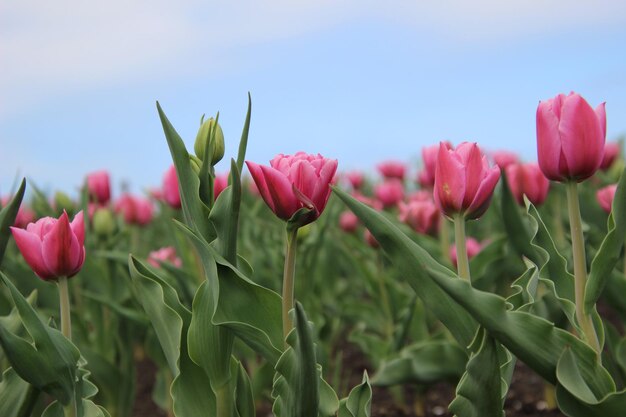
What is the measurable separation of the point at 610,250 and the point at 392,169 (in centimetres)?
310

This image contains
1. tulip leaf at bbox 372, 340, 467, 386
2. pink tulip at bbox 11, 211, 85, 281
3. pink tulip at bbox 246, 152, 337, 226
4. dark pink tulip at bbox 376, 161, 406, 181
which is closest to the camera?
pink tulip at bbox 246, 152, 337, 226

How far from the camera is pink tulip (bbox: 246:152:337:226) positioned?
3.66ft

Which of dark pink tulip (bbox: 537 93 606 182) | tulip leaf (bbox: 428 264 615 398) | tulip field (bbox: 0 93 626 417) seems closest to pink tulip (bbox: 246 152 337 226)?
tulip field (bbox: 0 93 626 417)

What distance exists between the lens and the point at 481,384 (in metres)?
1.08

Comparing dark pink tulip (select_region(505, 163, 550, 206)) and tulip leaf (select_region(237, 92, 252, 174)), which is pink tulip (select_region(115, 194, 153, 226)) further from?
tulip leaf (select_region(237, 92, 252, 174))

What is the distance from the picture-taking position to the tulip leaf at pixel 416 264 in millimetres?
1109

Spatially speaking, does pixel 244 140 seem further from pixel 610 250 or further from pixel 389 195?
pixel 389 195

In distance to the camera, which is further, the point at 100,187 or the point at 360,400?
the point at 100,187

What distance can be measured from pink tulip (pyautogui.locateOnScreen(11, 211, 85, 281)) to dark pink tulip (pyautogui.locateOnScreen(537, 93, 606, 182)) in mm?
756

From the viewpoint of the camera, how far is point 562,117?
1.20 metres

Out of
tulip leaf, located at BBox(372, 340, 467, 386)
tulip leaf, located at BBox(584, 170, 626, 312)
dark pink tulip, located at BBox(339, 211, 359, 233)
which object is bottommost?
tulip leaf, located at BBox(372, 340, 467, 386)

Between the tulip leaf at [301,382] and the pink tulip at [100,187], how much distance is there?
1.94 meters

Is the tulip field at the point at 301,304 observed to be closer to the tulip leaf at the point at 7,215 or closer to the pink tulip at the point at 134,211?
the tulip leaf at the point at 7,215

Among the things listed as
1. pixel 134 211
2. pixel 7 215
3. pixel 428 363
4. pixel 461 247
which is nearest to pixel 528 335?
pixel 461 247
